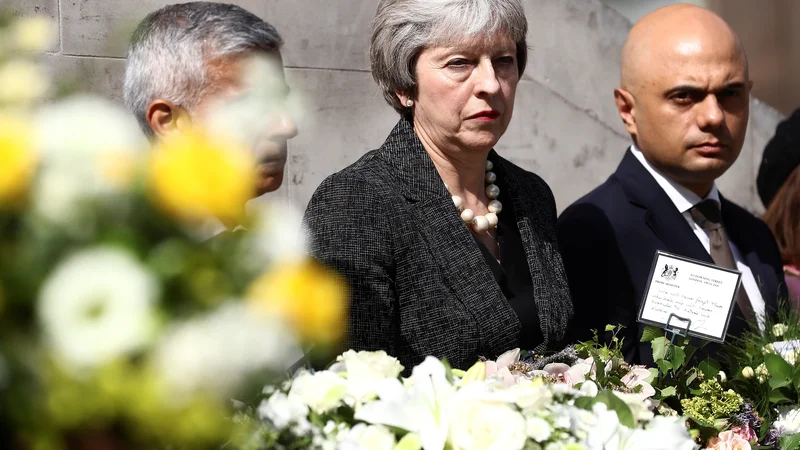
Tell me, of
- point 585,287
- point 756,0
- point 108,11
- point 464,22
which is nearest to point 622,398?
point 464,22

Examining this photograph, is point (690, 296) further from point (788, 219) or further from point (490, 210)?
point (788, 219)

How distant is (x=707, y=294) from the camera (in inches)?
97.7

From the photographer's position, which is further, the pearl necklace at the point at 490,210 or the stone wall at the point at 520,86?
the stone wall at the point at 520,86

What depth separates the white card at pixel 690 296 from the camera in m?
2.46

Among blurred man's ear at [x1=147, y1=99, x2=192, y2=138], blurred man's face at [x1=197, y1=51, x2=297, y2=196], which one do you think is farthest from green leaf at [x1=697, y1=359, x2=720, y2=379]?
blurred man's face at [x1=197, y1=51, x2=297, y2=196]

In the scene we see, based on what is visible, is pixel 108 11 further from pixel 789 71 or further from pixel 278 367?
pixel 789 71

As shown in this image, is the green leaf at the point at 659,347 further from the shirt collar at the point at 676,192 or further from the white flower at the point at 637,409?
the shirt collar at the point at 676,192

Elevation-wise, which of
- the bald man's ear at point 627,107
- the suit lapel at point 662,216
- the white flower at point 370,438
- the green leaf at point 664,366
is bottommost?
the green leaf at point 664,366

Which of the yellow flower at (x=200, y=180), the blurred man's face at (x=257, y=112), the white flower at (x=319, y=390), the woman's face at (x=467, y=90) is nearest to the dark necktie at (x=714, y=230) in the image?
the woman's face at (x=467, y=90)

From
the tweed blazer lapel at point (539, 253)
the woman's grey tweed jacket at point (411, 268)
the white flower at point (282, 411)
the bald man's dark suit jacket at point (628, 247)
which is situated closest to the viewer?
the white flower at point (282, 411)

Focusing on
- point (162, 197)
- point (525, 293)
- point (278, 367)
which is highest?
point (162, 197)

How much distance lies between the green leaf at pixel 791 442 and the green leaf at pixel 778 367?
0.14m

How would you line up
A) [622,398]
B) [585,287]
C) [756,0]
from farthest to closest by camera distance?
1. [756,0]
2. [585,287]
3. [622,398]

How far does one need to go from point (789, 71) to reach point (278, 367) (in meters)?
6.63
